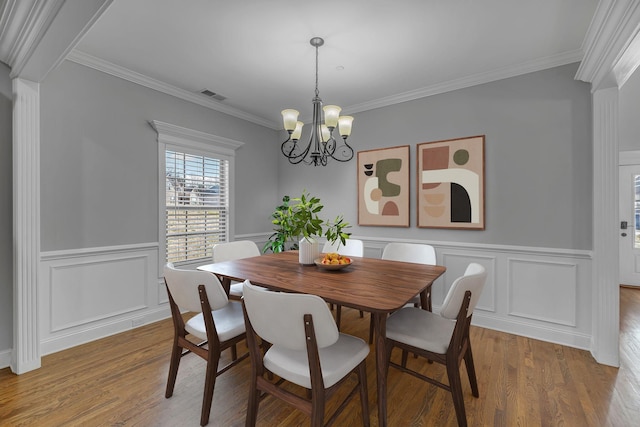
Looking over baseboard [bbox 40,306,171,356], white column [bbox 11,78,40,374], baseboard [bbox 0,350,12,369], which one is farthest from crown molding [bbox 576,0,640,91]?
baseboard [bbox 0,350,12,369]

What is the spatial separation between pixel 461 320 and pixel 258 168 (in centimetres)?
360

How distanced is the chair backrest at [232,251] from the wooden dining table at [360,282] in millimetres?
352

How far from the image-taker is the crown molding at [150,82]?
268 centimetres

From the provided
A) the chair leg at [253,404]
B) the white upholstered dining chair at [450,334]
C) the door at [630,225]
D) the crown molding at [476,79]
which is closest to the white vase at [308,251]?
the white upholstered dining chair at [450,334]

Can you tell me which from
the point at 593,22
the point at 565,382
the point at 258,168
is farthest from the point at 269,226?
the point at 593,22

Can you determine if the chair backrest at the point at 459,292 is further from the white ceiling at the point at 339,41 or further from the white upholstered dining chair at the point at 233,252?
the white ceiling at the point at 339,41

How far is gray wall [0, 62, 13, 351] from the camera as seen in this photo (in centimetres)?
225

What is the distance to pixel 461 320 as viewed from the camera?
159cm

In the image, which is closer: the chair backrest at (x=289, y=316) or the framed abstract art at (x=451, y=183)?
the chair backrest at (x=289, y=316)

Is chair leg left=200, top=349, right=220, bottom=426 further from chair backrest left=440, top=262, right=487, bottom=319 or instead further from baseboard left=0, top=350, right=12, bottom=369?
baseboard left=0, top=350, right=12, bottom=369

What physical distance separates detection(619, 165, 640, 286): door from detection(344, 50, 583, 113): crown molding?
3.38 meters

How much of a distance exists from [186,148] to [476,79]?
3350mm

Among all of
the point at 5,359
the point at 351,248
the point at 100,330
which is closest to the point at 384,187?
the point at 351,248

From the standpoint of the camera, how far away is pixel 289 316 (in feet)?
4.15
